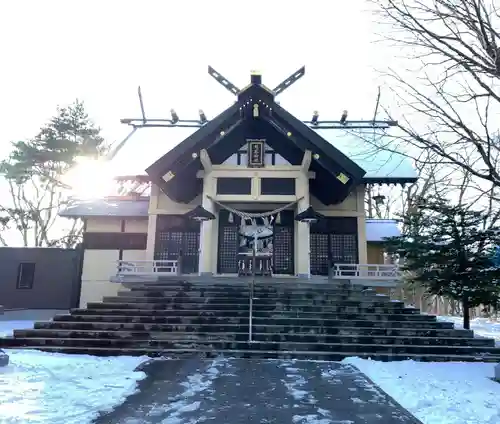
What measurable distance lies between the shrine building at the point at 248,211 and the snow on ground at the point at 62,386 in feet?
19.9

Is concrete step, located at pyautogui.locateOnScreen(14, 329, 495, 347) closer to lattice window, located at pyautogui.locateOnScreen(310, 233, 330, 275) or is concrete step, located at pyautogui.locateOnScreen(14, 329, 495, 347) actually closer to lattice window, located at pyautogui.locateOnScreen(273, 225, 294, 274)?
lattice window, located at pyautogui.locateOnScreen(273, 225, 294, 274)

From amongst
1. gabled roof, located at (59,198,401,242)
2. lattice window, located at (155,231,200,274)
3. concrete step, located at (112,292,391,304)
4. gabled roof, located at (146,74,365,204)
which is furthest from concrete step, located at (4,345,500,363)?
gabled roof, located at (59,198,401,242)

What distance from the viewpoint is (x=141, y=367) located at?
6.17 meters

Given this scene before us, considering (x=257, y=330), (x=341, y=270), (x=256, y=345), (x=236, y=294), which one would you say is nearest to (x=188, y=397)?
(x=256, y=345)

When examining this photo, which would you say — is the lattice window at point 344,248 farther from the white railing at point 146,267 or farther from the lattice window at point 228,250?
the white railing at point 146,267

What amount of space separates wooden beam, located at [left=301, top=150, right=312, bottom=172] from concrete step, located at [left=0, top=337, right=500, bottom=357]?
288 inches

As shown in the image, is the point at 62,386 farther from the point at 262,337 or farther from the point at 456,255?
the point at 456,255

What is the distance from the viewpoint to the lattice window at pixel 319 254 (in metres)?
14.3

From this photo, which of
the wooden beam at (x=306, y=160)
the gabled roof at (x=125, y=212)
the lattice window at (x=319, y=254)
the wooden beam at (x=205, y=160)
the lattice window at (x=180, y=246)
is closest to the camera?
the wooden beam at (x=306, y=160)

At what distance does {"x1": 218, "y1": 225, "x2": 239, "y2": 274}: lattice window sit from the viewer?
46.4 ft

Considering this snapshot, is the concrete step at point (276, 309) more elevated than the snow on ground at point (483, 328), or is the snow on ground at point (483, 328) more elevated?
the concrete step at point (276, 309)

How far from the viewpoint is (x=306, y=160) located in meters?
13.4

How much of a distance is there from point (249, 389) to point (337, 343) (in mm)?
3247

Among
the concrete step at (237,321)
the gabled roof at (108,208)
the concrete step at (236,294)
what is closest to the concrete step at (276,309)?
the concrete step at (237,321)
